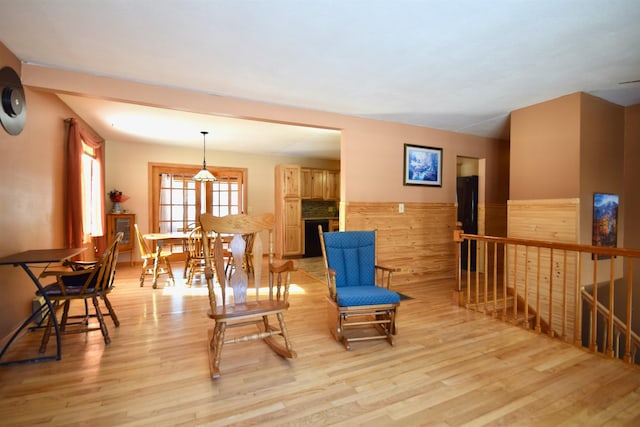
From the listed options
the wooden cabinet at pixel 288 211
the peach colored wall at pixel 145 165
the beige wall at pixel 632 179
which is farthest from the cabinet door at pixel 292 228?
the beige wall at pixel 632 179

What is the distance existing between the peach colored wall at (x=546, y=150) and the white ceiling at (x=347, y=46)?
0.71 feet

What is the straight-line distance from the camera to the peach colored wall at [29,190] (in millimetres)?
2520

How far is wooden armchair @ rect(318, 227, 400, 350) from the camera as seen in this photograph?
2.58 meters

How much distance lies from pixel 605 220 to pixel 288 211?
5.35 metres

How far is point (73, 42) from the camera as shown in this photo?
7.91 feet

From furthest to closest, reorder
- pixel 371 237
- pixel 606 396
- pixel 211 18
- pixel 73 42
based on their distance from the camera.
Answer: pixel 371 237, pixel 73 42, pixel 211 18, pixel 606 396

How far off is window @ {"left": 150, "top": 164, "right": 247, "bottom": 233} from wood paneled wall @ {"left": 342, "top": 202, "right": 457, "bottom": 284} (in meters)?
3.56

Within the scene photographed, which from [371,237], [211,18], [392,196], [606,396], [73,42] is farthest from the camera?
[392,196]

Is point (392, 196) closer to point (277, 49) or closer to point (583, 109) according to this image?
point (583, 109)

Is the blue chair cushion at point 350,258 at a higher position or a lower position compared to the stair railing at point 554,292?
higher

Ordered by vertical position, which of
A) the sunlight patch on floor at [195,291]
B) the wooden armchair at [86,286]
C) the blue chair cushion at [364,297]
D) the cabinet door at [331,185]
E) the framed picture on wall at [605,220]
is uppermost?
the cabinet door at [331,185]

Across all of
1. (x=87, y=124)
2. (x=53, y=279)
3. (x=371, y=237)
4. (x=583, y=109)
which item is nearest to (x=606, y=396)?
(x=371, y=237)

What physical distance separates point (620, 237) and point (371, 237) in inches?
144

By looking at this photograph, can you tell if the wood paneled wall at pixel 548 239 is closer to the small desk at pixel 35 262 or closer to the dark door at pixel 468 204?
the dark door at pixel 468 204
